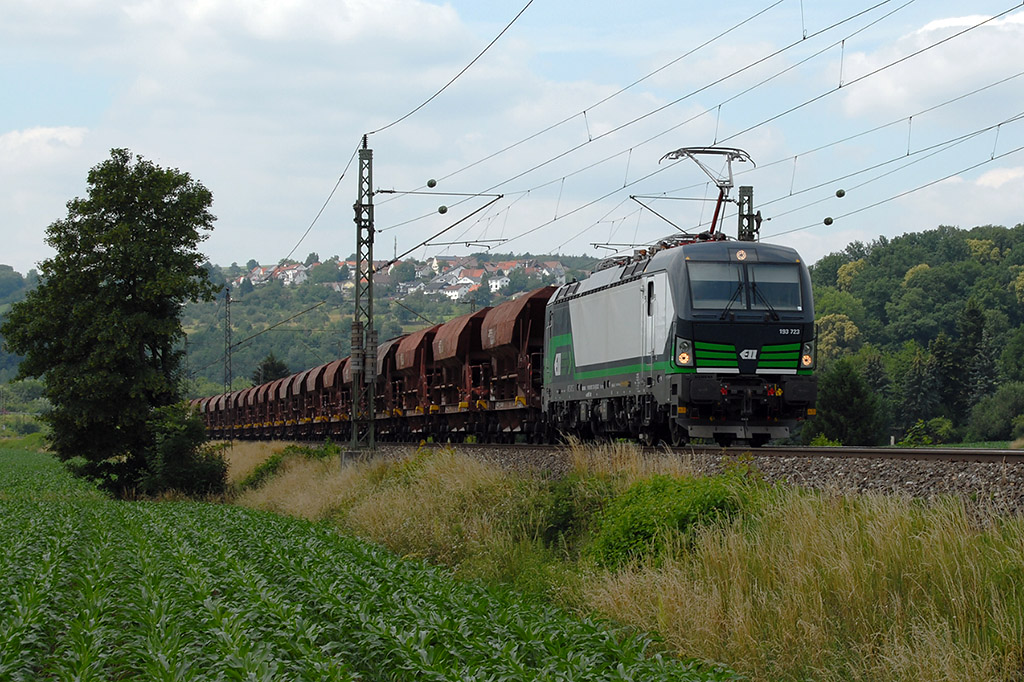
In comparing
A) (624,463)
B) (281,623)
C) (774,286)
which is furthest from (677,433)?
(281,623)

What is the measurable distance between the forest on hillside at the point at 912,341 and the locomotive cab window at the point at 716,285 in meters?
27.0

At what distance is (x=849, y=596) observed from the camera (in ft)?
34.1

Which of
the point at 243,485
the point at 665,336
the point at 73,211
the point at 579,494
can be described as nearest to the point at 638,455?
the point at 579,494

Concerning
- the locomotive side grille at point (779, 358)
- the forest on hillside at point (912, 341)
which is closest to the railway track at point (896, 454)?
the locomotive side grille at point (779, 358)

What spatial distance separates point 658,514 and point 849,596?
4422mm

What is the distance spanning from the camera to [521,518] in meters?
18.2

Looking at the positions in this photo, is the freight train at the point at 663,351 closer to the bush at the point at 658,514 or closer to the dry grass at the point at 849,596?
the bush at the point at 658,514

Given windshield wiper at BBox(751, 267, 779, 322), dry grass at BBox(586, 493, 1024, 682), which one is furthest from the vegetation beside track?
windshield wiper at BBox(751, 267, 779, 322)

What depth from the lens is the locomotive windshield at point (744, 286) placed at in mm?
20734

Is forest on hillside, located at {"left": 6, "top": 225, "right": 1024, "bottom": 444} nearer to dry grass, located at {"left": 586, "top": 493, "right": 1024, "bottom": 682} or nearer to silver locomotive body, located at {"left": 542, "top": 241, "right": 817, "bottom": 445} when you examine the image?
silver locomotive body, located at {"left": 542, "top": 241, "right": 817, "bottom": 445}

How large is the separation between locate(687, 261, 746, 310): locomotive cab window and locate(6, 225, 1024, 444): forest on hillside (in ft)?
88.6

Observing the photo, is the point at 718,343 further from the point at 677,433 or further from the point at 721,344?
the point at 677,433

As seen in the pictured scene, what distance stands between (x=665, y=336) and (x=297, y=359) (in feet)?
505

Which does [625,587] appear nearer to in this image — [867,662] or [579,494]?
[867,662]
